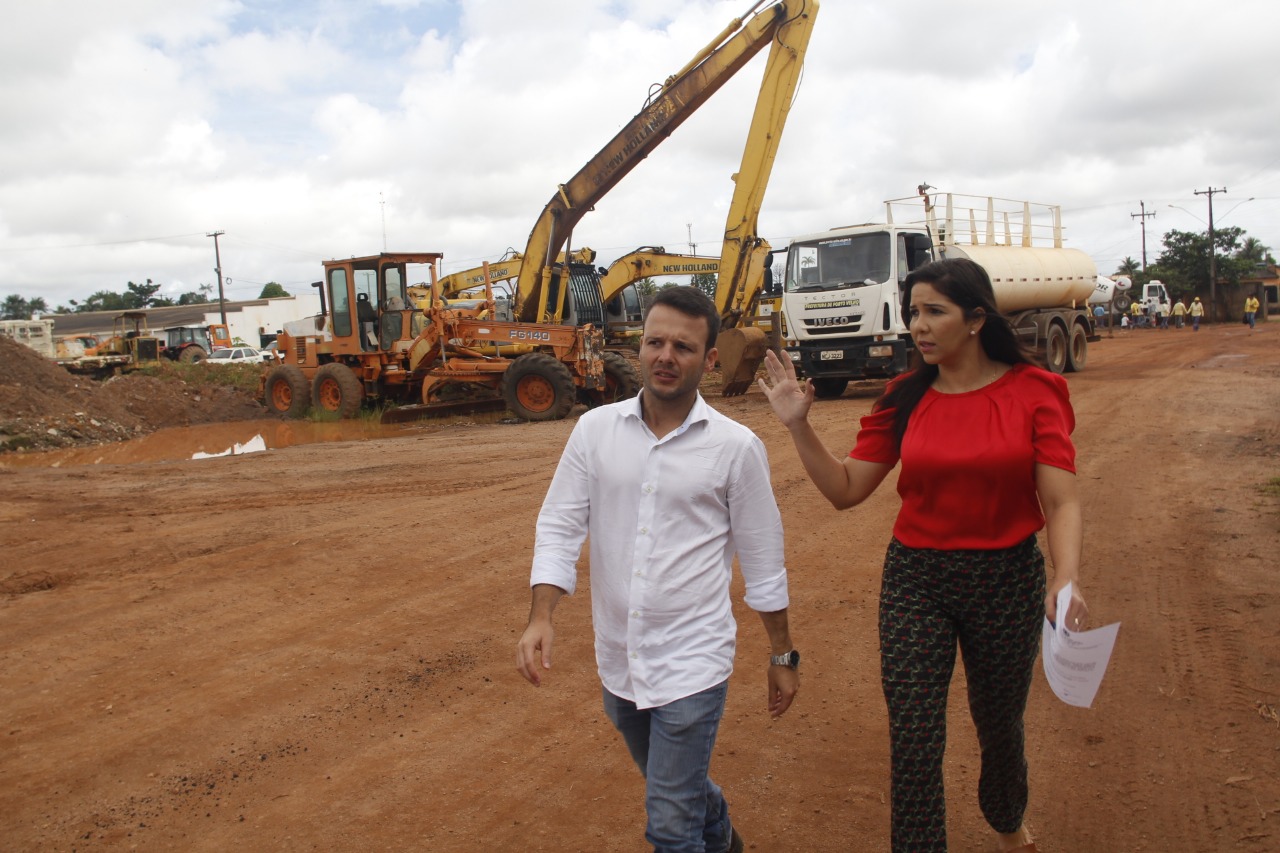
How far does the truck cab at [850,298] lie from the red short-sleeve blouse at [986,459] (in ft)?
44.0

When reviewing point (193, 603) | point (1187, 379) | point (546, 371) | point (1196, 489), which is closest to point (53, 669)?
point (193, 603)

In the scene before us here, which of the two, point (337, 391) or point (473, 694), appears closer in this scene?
point (473, 694)

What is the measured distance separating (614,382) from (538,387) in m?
1.83

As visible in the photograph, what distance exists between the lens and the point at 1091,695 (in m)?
2.63

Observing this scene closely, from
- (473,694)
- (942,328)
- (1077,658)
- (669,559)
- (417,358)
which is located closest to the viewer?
(1077,658)

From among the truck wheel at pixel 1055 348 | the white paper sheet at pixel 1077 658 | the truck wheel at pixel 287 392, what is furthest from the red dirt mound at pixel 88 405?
the white paper sheet at pixel 1077 658

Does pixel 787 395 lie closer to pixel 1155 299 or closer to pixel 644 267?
pixel 644 267

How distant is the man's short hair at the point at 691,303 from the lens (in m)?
2.91

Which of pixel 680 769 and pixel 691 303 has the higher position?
→ pixel 691 303

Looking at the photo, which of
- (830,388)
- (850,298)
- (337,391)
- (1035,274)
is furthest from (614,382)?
(1035,274)

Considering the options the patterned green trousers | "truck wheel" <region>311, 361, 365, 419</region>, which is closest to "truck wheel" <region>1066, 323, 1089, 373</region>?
"truck wheel" <region>311, 361, 365, 419</region>

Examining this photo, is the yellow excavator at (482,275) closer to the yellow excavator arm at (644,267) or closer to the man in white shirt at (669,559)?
the yellow excavator arm at (644,267)

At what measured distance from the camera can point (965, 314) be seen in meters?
3.05

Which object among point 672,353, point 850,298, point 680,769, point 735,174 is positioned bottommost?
point 680,769
